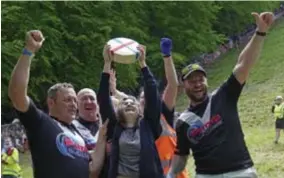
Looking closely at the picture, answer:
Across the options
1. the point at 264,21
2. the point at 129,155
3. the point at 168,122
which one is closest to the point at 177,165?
the point at 129,155

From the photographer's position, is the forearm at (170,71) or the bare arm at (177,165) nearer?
the bare arm at (177,165)

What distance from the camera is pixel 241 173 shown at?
16.3 feet

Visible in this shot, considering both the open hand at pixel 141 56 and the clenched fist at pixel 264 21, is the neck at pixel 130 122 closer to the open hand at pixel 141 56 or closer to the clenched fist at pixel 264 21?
the open hand at pixel 141 56

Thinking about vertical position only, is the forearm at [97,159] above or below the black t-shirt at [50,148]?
below

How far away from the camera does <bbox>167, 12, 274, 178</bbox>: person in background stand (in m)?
4.98

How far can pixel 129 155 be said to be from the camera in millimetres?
5547

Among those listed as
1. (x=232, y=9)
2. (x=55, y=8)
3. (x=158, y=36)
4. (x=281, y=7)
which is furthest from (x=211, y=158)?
(x=281, y=7)

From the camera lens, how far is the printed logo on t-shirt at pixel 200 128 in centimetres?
503

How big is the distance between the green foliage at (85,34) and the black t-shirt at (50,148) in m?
17.2

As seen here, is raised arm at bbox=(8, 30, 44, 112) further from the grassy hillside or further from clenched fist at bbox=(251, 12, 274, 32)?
the grassy hillside

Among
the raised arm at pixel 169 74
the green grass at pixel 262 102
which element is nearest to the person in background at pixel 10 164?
the green grass at pixel 262 102

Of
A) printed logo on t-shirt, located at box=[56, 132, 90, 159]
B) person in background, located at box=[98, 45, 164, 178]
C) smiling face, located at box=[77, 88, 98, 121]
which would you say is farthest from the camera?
smiling face, located at box=[77, 88, 98, 121]

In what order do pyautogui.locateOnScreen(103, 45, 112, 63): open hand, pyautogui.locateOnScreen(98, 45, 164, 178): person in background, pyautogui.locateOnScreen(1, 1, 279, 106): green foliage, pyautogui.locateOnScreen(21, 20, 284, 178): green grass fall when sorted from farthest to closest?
pyautogui.locateOnScreen(1, 1, 279, 106): green foliage < pyautogui.locateOnScreen(21, 20, 284, 178): green grass < pyautogui.locateOnScreen(103, 45, 112, 63): open hand < pyautogui.locateOnScreen(98, 45, 164, 178): person in background

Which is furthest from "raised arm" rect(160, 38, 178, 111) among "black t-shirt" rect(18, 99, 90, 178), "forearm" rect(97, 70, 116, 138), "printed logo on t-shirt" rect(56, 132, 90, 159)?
"black t-shirt" rect(18, 99, 90, 178)
